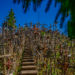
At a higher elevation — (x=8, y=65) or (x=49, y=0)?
(x=49, y=0)

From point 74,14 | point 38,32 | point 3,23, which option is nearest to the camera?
point 74,14

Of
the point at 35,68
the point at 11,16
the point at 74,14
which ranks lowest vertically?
the point at 35,68

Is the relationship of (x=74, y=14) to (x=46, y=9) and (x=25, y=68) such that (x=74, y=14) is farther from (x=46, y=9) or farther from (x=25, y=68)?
(x=25, y=68)

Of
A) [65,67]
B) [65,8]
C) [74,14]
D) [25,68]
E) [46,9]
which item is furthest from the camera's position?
[25,68]

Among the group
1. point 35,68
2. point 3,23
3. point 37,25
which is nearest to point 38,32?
point 37,25

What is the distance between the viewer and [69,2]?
0.93 metres

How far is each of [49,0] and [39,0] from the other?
247 mm

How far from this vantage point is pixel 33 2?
4.73 ft

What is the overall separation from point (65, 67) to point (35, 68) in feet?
8.81

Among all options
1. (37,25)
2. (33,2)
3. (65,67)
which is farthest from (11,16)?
(33,2)

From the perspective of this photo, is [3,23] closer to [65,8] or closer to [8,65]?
[8,65]

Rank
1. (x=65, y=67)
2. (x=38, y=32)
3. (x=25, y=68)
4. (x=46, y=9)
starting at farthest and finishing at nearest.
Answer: (x=38, y=32) < (x=25, y=68) < (x=65, y=67) < (x=46, y=9)

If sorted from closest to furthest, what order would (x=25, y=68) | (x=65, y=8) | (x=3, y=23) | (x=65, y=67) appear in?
(x=65, y=8) < (x=65, y=67) < (x=3, y=23) < (x=25, y=68)

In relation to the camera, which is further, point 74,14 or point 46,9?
point 46,9
